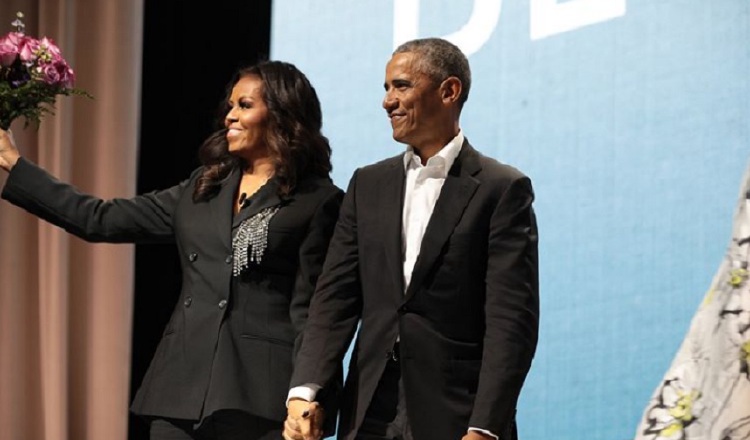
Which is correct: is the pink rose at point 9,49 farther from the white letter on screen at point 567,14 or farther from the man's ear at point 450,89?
the white letter on screen at point 567,14

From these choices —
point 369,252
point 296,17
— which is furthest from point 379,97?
point 369,252

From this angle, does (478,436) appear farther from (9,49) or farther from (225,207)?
(9,49)

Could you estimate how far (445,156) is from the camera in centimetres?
323

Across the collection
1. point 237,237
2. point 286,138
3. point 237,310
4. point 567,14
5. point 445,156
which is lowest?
point 237,310

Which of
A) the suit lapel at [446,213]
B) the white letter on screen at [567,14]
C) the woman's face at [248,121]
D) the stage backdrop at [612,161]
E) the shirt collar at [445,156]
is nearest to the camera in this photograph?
the suit lapel at [446,213]

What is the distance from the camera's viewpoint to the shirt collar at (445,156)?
10.6 ft

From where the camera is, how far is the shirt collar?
3225mm

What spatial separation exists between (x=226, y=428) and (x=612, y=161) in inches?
53.0

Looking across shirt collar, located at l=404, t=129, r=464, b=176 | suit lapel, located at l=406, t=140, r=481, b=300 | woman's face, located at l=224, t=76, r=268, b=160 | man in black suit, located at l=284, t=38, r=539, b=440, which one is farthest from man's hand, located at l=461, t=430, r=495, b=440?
woman's face, located at l=224, t=76, r=268, b=160

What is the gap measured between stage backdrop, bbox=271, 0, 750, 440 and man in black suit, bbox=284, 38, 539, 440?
82 cm

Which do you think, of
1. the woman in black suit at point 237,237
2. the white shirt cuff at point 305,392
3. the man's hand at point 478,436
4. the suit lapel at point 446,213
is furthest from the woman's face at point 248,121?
the man's hand at point 478,436

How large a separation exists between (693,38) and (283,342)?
1.40 meters

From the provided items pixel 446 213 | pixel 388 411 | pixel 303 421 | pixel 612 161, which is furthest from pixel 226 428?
pixel 612 161

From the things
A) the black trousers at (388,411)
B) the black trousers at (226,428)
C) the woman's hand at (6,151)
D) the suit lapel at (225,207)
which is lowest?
the black trousers at (226,428)
